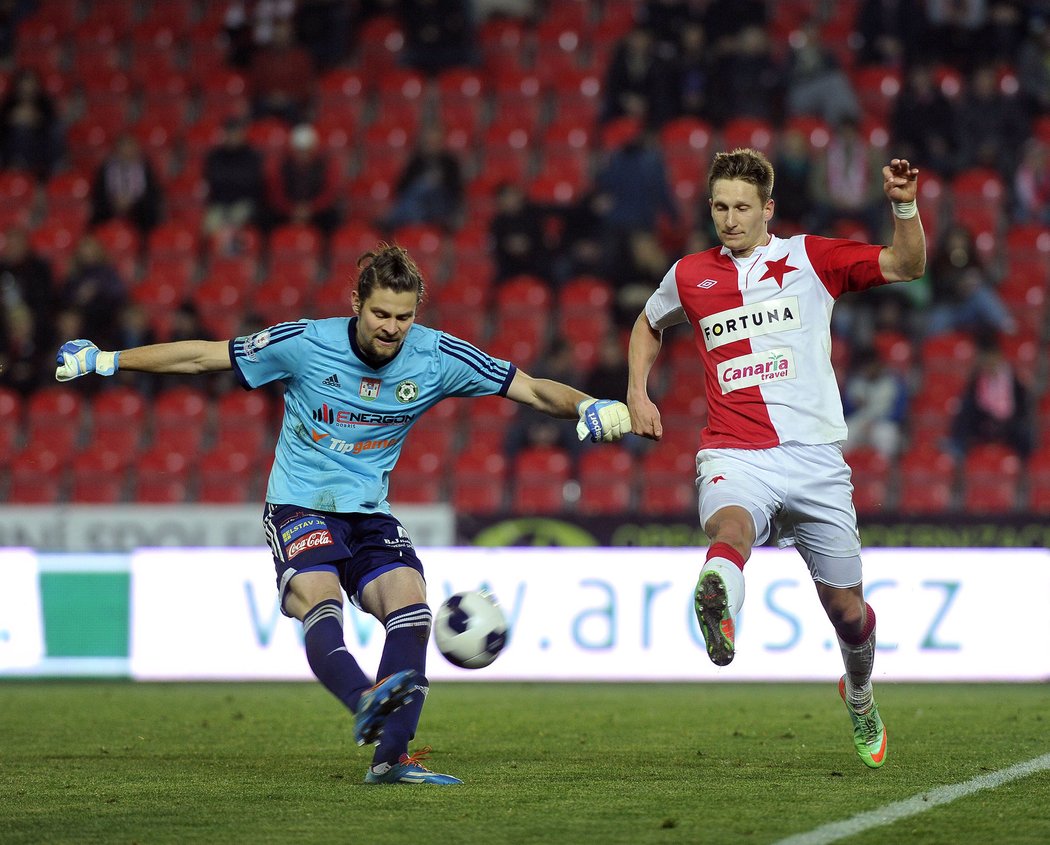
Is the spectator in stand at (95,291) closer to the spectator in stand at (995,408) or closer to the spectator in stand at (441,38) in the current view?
the spectator in stand at (441,38)

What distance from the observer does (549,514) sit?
1207cm

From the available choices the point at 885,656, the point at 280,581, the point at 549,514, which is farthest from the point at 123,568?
the point at 280,581

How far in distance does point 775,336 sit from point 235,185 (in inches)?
436

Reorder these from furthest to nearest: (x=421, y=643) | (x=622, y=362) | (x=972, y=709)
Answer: (x=622, y=362), (x=972, y=709), (x=421, y=643)

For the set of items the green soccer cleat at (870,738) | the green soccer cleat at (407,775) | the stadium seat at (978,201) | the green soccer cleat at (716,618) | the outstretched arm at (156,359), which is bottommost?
the green soccer cleat at (870,738)

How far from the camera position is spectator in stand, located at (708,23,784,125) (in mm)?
15836

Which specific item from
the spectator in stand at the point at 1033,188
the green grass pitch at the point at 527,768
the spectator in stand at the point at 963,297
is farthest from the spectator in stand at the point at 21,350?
the spectator in stand at the point at 1033,188

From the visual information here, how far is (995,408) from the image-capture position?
13211 mm

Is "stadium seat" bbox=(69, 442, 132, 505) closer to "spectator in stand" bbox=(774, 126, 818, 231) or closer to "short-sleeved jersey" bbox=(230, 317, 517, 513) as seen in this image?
"spectator in stand" bbox=(774, 126, 818, 231)

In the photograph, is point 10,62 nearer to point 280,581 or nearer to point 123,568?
point 123,568

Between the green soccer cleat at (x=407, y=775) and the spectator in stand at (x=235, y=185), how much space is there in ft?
36.6

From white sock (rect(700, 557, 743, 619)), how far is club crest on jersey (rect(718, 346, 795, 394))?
0.97m

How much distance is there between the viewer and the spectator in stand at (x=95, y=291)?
15.0m

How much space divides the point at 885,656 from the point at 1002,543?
1223 millimetres
